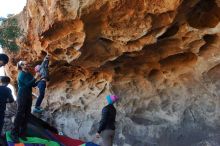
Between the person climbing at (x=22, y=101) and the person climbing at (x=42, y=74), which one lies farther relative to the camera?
the person climbing at (x=42, y=74)

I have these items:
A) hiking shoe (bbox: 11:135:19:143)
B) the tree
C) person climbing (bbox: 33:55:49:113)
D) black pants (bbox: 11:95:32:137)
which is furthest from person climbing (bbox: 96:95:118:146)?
the tree

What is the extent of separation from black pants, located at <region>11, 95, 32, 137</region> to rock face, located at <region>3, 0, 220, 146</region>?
5.64 feet

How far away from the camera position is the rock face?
853 centimetres

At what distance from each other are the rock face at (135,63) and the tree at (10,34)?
244 millimetres

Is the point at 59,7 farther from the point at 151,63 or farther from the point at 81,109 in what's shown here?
the point at 81,109

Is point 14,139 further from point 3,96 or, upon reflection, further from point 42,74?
point 42,74

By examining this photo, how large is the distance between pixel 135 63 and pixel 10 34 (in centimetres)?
322

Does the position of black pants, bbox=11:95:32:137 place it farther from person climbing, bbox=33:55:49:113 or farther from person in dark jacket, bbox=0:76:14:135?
person climbing, bbox=33:55:49:113

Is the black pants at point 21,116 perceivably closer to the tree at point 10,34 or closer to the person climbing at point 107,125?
the person climbing at point 107,125

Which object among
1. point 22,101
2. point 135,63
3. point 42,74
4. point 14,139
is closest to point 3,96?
point 22,101

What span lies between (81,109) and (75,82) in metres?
0.74

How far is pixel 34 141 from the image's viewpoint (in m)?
8.08

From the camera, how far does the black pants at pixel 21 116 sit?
26.1ft

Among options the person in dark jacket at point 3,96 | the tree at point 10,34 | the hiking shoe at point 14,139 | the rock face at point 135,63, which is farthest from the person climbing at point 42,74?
the hiking shoe at point 14,139
